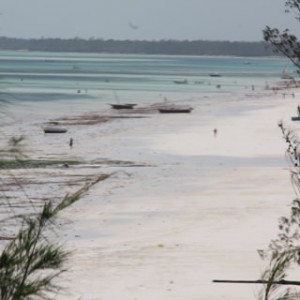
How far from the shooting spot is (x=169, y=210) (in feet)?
88.0

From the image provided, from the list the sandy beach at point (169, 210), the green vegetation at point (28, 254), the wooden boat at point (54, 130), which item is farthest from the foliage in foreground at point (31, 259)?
the wooden boat at point (54, 130)

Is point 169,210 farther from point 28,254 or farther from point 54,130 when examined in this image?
point 54,130

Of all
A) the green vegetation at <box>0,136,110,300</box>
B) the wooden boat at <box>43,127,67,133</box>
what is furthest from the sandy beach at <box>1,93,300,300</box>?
the wooden boat at <box>43,127,67,133</box>

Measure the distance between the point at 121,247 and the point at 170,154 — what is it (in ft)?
68.4

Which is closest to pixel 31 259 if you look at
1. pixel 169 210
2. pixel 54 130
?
pixel 169 210

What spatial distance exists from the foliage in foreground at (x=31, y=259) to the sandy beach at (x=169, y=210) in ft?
1.58

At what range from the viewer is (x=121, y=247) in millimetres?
21312

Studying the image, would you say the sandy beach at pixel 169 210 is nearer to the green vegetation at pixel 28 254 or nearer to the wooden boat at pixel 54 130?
the green vegetation at pixel 28 254

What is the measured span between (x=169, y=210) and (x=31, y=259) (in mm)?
22271

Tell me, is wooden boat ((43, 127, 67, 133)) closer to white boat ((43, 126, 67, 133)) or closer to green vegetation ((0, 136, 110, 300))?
white boat ((43, 126, 67, 133))

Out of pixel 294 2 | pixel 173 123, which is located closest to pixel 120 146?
pixel 173 123

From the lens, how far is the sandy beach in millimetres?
17969

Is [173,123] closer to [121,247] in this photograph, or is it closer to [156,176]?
[156,176]

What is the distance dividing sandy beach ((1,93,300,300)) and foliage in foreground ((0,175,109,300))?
48 centimetres
